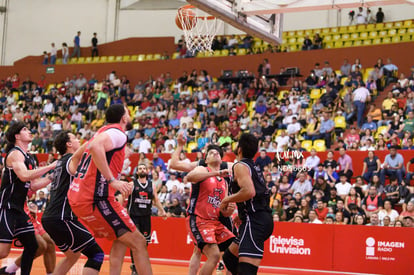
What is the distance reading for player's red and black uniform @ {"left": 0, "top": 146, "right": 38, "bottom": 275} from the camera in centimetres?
805

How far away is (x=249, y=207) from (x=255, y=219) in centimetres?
16

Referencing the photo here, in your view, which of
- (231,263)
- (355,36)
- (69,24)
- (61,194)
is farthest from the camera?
(69,24)

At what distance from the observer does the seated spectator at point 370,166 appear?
1706 cm

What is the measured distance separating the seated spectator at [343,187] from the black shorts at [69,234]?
9870 mm

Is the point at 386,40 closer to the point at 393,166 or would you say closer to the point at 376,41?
the point at 376,41

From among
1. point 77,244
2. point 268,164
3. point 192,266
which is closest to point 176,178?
point 268,164

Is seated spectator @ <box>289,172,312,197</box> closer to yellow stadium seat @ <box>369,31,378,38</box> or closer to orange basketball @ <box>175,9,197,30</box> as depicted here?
orange basketball @ <box>175,9,197,30</box>

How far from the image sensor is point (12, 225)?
319 inches

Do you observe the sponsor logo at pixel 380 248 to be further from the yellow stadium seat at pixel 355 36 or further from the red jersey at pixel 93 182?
the yellow stadium seat at pixel 355 36

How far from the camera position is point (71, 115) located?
28.2 meters

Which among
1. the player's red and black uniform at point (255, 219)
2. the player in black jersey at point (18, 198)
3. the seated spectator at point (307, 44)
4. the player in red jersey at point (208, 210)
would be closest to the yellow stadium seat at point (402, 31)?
the seated spectator at point (307, 44)

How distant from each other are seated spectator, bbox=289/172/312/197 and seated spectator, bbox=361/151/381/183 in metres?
1.62

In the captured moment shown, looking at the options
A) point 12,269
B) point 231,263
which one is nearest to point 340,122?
point 231,263

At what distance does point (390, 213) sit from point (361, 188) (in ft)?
4.66
